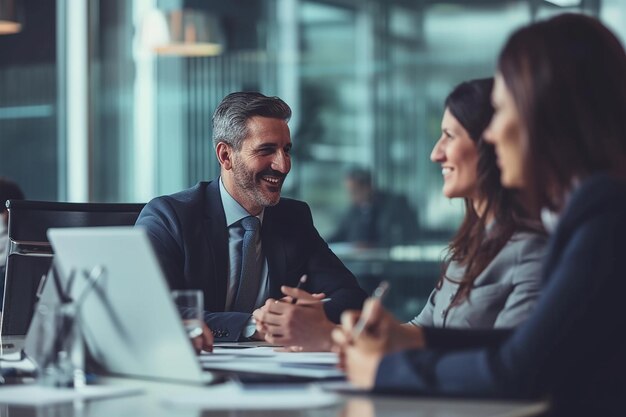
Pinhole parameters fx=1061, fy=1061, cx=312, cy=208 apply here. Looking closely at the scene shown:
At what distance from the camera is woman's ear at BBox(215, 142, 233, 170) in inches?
129

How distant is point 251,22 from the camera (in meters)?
6.77

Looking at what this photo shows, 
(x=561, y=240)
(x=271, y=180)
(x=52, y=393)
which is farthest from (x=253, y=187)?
(x=561, y=240)

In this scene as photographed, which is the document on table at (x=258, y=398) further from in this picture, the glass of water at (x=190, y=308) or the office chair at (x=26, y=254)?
the office chair at (x=26, y=254)

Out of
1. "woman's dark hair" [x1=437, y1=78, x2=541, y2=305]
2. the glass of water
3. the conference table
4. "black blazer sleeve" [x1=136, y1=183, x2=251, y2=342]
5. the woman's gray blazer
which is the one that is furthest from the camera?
"black blazer sleeve" [x1=136, y1=183, x2=251, y2=342]

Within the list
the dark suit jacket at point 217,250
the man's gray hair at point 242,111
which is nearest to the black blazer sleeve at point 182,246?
the dark suit jacket at point 217,250

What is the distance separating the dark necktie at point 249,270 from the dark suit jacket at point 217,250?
0.03 m

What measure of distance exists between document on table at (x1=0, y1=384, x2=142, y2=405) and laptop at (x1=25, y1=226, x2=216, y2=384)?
78 mm

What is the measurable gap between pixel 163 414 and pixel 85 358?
464 millimetres

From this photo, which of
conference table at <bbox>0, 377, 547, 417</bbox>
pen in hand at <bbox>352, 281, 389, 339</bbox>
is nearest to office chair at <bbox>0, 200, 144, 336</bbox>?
conference table at <bbox>0, 377, 547, 417</bbox>

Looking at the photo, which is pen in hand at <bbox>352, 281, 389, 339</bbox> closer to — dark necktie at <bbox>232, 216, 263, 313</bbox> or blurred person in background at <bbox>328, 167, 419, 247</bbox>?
dark necktie at <bbox>232, 216, 263, 313</bbox>

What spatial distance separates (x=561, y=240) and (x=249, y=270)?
1612 millimetres

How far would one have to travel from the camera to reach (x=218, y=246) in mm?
2990

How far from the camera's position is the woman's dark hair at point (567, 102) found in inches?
61.0

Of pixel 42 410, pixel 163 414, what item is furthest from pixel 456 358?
pixel 42 410
